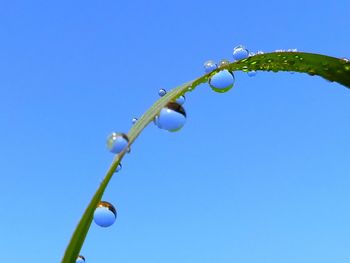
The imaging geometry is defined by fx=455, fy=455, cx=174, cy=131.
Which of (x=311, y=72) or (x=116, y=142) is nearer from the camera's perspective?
(x=116, y=142)

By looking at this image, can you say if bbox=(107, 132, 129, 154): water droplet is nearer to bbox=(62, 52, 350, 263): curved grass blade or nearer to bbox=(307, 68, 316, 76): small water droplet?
bbox=(62, 52, 350, 263): curved grass blade

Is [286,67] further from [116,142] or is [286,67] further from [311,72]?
[116,142]

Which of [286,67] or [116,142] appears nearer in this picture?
A: [116,142]

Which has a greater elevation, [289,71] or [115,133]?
[289,71]

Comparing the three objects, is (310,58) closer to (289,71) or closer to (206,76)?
(289,71)

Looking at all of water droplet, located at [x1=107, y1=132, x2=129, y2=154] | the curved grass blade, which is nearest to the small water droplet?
the curved grass blade

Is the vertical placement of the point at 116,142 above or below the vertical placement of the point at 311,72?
below

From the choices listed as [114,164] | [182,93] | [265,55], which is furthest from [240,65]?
[114,164]

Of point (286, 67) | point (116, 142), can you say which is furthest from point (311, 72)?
point (116, 142)

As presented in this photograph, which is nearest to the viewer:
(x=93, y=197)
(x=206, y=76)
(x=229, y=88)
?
(x=93, y=197)
